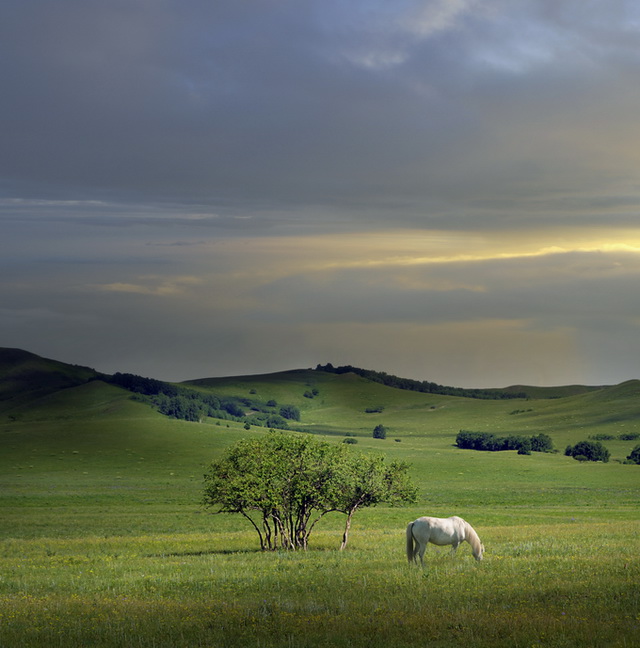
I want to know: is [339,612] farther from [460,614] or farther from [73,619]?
[73,619]

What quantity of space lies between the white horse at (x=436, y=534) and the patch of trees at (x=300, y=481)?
A: 976 centimetres

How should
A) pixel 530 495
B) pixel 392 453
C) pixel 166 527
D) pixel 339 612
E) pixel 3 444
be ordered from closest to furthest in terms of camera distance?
pixel 339 612
pixel 166 527
pixel 530 495
pixel 3 444
pixel 392 453

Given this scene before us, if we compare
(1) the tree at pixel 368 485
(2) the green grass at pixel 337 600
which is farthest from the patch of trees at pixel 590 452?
(2) the green grass at pixel 337 600

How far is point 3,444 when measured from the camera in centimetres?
14212

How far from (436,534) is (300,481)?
36.2 ft

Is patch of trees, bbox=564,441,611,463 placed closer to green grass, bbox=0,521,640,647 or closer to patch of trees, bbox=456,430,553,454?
patch of trees, bbox=456,430,553,454

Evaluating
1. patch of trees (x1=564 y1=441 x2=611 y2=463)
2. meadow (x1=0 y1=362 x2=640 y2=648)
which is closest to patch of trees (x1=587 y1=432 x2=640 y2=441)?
patch of trees (x1=564 y1=441 x2=611 y2=463)

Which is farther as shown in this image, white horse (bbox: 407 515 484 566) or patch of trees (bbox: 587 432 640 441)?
patch of trees (bbox: 587 432 640 441)

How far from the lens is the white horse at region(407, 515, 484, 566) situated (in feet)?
84.9

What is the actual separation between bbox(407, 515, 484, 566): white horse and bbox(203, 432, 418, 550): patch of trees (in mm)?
9756

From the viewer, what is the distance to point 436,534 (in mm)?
26141

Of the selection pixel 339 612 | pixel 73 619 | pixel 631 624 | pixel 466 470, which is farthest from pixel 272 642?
pixel 466 470

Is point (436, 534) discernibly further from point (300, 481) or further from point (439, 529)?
point (300, 481)

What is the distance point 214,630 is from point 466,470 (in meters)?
122
